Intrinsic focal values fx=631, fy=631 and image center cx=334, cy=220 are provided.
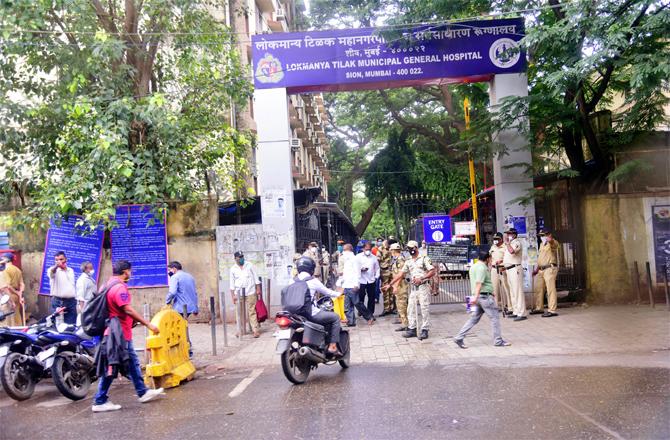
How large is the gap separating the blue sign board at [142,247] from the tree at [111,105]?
799 millimetres

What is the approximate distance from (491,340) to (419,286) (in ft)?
4.80

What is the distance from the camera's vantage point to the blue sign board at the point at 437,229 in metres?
19.3

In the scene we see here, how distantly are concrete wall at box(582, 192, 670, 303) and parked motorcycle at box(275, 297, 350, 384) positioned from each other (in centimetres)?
803

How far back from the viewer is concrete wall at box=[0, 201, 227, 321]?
45.0 feet

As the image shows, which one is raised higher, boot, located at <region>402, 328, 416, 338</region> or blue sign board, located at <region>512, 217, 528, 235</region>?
blue sign board, located at <region>512, 217, 528, 235</region>

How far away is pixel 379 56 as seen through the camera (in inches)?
552

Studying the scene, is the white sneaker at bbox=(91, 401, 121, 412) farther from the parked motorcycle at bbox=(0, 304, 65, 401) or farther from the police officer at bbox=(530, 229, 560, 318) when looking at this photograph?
the police officer at bbox=(530, 229, 560, 318)

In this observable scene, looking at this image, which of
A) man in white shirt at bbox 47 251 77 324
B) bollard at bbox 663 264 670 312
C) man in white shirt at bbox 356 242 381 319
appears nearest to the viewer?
man in white shirt at bbox 47 251 77 324

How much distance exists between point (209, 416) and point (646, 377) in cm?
482

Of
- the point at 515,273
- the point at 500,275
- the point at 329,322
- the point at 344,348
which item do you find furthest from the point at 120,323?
the point at 500,275

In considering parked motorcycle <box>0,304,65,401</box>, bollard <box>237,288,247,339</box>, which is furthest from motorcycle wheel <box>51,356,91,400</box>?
bollard <box>237,288,247,339</box>

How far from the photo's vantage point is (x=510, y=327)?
11.7 metres

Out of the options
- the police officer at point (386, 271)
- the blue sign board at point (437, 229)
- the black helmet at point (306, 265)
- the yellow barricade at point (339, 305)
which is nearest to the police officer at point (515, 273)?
the police officer at point (386, 271)

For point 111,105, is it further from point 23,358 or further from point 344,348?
point 344,348
